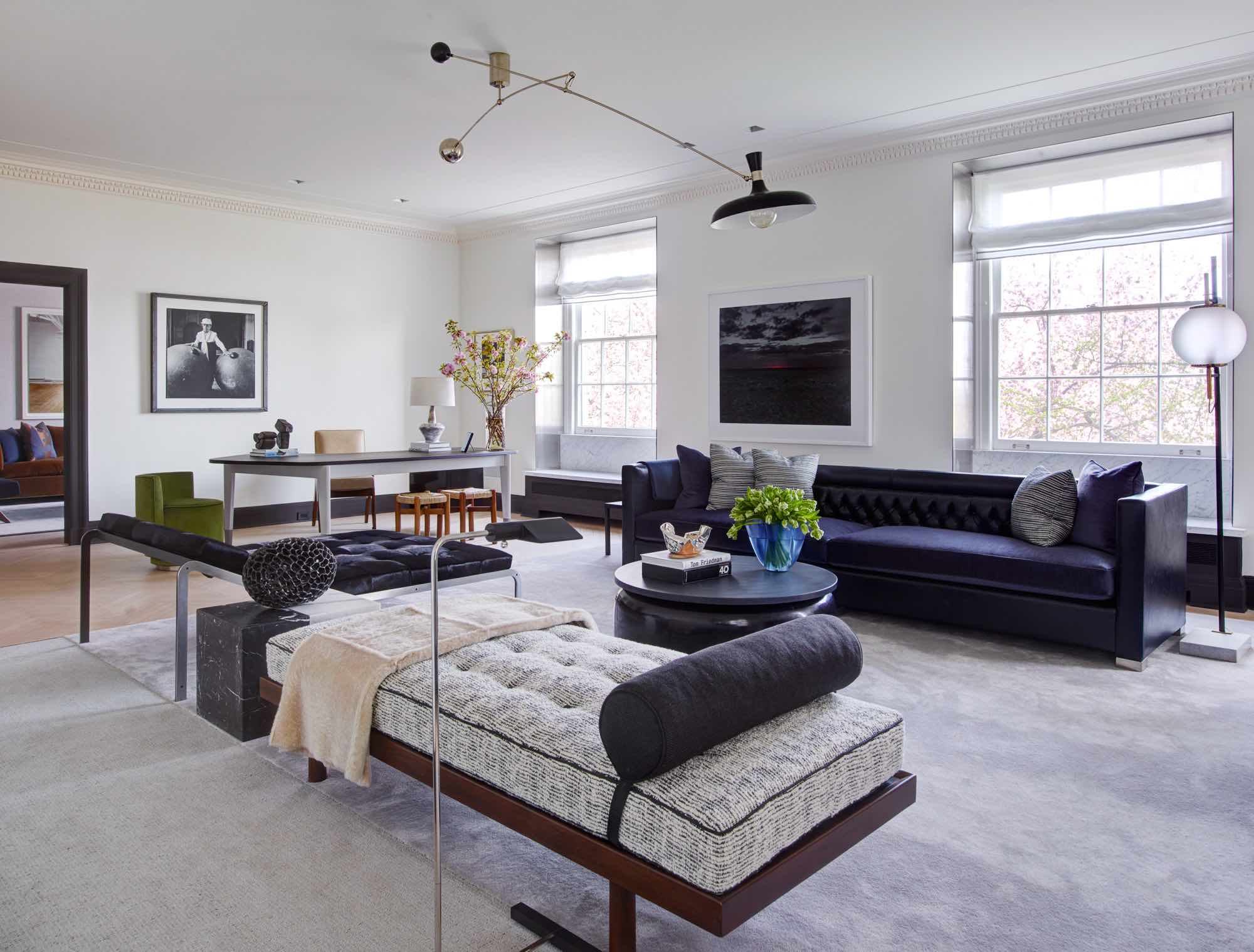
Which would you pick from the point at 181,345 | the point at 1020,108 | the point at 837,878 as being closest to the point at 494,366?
the point at 181,345

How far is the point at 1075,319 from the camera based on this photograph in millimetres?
5703

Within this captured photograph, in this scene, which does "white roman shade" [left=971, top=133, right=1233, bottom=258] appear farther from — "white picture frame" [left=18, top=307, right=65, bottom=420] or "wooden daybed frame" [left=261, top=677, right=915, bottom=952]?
"white picture frame" [left=18, top=307, right=65, bottom=420]

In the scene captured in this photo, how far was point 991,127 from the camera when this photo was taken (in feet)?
18.6

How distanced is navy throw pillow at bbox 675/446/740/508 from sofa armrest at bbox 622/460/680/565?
138 mm

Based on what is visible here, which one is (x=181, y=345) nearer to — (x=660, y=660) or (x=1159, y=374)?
(x=660, y=660)

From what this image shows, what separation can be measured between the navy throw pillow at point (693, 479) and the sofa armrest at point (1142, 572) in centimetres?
259

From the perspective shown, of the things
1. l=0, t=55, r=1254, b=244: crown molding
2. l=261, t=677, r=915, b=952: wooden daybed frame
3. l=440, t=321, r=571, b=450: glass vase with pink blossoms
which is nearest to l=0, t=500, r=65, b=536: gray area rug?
l=0, t=55, r=1254, b=244: crown molding

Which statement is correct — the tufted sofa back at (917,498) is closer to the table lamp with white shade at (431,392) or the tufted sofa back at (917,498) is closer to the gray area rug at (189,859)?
the table lamp with white shade at (431,392)

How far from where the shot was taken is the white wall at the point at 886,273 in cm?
488

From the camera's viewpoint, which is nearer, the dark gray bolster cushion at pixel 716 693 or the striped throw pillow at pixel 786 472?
the dark gray bolster cushion at pixel 716 693

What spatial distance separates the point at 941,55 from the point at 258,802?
15.9 ft

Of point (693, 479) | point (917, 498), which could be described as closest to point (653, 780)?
point (917, 498)

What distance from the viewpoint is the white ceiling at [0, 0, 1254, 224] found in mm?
4215

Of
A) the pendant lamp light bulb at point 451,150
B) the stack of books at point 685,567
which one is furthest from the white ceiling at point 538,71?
the stack of books at point 685,567
